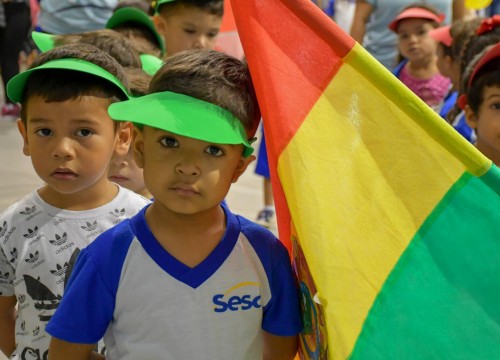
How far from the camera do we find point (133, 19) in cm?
497

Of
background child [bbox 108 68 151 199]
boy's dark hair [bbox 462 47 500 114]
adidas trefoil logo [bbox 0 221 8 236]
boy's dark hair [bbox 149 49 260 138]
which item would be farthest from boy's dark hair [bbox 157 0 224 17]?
boy's dark hair [bbox 149 49 260 138]

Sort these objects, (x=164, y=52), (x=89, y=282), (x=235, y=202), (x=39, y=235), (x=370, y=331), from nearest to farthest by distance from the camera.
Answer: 1. (x=370, y=331)
2. (x=89, y=282)
3. (x=39, y=235)
4. (x=164, y=52)
5. (x=235, y=202)

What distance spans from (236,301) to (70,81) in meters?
0.87

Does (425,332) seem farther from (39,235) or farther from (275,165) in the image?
(39,235)

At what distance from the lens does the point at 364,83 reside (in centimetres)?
208

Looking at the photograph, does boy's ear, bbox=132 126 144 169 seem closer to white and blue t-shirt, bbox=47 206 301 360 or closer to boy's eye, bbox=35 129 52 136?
white and blue t-shirt, bbox=47 206 301 360

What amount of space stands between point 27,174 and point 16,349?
17.5 ft

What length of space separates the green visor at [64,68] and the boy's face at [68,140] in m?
0.06

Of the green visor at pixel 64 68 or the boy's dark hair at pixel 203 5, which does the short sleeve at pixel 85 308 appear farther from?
the boy's dark hair at pixel 203 5

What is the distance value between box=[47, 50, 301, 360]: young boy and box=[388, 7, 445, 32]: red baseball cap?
470 centimetres

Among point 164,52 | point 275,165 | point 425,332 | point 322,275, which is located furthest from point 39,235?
A: point 164,52

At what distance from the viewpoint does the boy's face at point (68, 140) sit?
8.71ft

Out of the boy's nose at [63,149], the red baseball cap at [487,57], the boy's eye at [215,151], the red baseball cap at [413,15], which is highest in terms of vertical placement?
the red baseball cap at [413,15]

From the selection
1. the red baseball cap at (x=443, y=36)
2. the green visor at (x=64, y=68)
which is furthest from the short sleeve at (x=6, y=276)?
the red baseball cap at (x=443, y=36)
